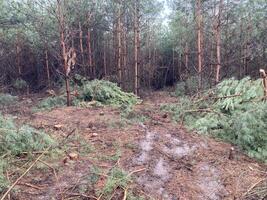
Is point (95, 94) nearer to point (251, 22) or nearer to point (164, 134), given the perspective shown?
point (164, 134)

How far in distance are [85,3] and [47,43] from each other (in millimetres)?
2351

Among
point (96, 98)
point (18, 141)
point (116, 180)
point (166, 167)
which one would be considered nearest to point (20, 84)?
point (96, 98)

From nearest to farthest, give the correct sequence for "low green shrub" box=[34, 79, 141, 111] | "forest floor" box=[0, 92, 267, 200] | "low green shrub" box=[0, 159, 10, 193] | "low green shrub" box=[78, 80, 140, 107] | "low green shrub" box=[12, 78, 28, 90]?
"low green shrub" box=[0, 159, 10, 193] → "forest floor" box=[0, 92, 267, 200] → "low green shrub" box=[34, 79, 141, 111] → "low green shrub" box=[78, 80, 140, 107] → "low green shrub" box=[12, 78, 28, 90]

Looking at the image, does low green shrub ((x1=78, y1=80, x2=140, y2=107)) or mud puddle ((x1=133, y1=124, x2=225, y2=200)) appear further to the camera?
low green shrub ((x1=78, y1=80, x2=140, y2=107))

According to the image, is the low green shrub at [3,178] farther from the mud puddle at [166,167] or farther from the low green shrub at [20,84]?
the low green shrub at [20,84]

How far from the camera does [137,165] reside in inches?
197

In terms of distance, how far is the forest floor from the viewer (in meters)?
4.17

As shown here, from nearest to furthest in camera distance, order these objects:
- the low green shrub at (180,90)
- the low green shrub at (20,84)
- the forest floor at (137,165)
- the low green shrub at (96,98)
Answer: the forest floor at (137,165) < the low green shrub at (96,98) < the low green shrub at (20,84) < the low green shrub at (180,90)

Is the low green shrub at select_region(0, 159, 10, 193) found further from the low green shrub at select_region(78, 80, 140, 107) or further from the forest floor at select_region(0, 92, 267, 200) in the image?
the low green shrub at select_region(78, 80, 140, 107)

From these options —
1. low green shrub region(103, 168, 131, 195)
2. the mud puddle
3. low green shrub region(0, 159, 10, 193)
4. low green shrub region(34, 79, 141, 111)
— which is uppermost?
low green shrub region(34, 79, 141, 111)

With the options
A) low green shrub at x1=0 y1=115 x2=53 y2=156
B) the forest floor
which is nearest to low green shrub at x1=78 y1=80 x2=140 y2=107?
the forest floor

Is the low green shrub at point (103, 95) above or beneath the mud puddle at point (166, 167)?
above

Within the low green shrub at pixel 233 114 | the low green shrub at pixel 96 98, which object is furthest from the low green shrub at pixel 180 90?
the low green shrub at pixel 233 114

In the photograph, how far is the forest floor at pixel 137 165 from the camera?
417 centimetres
